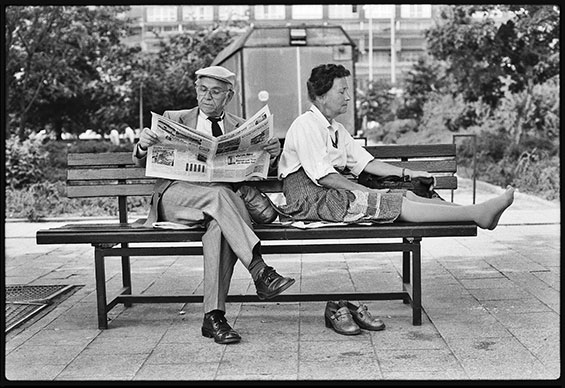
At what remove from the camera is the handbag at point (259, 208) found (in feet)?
16.4

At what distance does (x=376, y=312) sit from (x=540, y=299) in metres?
1.17

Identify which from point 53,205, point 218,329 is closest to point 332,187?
point 218,329

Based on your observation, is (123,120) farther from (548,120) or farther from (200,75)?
(200,75)

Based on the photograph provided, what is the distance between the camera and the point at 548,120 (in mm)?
18578

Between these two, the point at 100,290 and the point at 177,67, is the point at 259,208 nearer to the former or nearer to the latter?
the point at 100,290

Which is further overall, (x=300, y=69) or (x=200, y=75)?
(x=300, y=69)

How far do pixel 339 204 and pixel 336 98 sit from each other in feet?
2.19

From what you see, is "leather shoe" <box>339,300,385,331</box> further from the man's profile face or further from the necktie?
the man's profile face

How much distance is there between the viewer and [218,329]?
4.48 m

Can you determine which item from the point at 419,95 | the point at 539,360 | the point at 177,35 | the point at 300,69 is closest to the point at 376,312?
the point at 539,360

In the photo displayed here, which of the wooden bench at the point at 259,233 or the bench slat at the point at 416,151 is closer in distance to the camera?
the wooden bench at the point at 259,233

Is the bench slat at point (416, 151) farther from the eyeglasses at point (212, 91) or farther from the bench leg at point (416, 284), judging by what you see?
the eyeglasses at point (212, 91)

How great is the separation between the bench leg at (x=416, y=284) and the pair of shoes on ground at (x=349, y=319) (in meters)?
0.21

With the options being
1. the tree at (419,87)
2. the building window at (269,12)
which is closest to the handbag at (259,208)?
the tree at (419,87)
